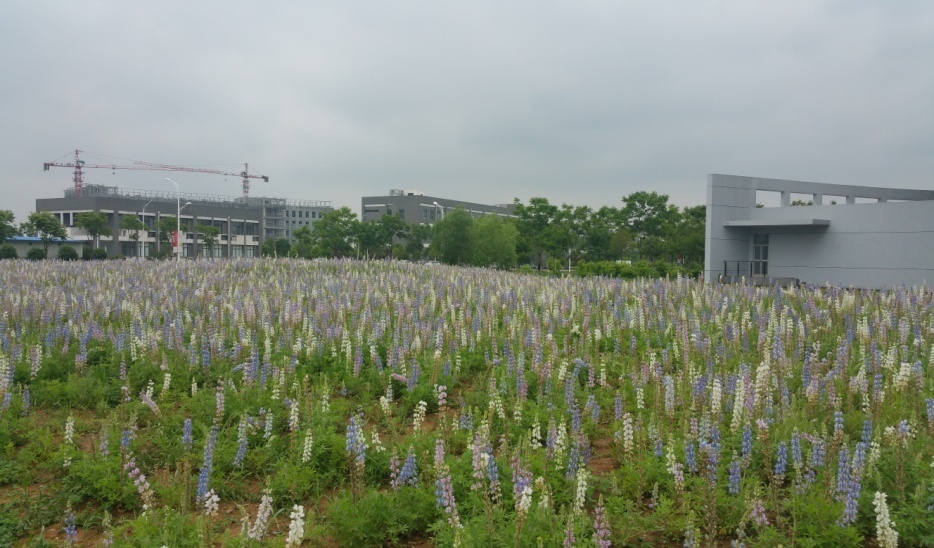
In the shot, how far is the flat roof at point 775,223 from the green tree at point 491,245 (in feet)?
57.6

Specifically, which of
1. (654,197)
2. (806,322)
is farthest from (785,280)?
(654,197)

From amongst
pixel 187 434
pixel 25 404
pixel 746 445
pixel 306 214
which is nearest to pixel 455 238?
pixel 25 404

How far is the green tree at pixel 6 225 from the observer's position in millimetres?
58588

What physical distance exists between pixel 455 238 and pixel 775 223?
72.5ft

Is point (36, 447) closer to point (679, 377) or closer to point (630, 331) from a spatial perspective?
point (679, 377)

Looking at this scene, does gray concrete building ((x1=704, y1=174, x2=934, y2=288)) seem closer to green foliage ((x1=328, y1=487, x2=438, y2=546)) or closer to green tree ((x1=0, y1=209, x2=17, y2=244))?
green foliage ((x1=328, y1=487, x2=438, y2=546))

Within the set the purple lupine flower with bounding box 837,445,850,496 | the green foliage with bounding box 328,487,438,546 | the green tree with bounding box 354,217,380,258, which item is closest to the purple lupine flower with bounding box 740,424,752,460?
the purple lupine flower with bounding box 837,445,850,496

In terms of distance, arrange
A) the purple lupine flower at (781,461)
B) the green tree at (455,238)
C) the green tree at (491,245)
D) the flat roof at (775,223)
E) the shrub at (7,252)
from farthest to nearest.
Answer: the green tree at (491,245) < the green tree at (455,238) < the shrub at (7,252) < the flat roof at (775,223) < the purple lupine flower at (781,461)

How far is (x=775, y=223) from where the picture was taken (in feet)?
111

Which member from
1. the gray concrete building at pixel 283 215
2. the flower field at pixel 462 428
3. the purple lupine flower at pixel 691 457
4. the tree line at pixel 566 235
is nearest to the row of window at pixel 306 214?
the gray concrete building at pixel 283 215

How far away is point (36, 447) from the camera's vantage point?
6.26m

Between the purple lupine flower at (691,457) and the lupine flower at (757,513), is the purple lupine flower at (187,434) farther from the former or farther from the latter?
the lupine flower at (757,513)

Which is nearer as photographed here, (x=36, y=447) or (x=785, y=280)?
(x=36, y=447)

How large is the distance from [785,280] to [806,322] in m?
21.8
